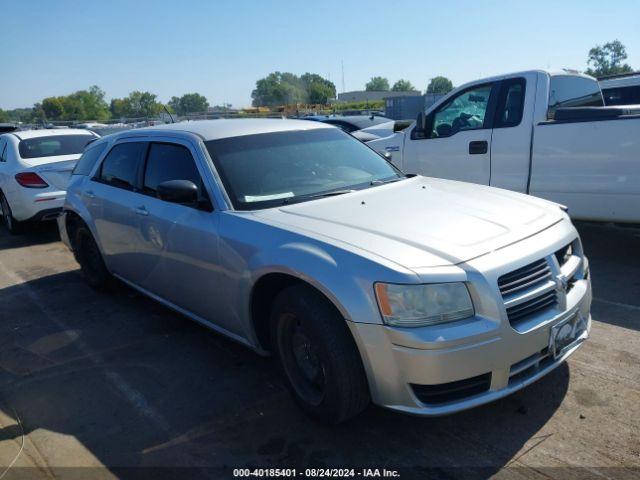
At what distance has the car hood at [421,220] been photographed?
9.14ft

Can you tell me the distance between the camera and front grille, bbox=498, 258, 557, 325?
8.89 feet

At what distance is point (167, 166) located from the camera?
14.0ft

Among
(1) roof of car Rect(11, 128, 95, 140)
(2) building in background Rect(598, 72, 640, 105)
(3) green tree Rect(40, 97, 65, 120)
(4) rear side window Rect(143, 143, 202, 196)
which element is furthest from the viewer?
(3) green tree Rect(40, 97, 65, 120)

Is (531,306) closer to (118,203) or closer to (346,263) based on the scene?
(346,263)

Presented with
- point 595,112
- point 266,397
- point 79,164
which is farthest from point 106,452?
point 595,112

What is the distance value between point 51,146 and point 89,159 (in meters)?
4.10

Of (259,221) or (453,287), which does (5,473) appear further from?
(453,287)

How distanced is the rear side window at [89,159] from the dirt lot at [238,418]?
175 centimetres

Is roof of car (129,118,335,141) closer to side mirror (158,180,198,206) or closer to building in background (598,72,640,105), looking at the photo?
side mirror (158,180,198,206)

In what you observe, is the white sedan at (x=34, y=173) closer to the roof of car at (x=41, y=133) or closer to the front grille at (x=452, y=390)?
the roof of car at (x=41, y=133)

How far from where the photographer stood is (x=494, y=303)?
8.62 feet

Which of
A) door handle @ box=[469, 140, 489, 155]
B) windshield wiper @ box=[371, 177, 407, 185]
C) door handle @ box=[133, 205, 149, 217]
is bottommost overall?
door handle @ box=[133, 205, 149, 217]

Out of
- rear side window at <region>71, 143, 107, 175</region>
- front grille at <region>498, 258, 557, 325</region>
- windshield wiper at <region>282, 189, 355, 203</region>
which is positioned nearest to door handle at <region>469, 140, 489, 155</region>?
windshield wiper at <region>282, 189, 355, 203</region>

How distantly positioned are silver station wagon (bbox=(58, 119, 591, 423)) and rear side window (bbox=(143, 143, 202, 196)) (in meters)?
0.02
